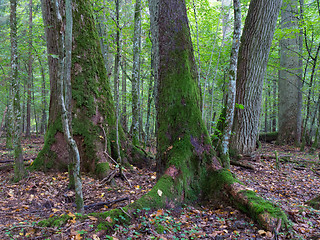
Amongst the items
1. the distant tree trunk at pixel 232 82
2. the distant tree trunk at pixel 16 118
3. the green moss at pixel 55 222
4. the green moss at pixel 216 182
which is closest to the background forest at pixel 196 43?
the distant tree trunk at pixel 16 118

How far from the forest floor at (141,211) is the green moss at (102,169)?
17 cm

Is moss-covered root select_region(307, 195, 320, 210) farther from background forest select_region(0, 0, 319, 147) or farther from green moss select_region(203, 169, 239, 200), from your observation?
background forest select_region(0, 0, 319, 147)

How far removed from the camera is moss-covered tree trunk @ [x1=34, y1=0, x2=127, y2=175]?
512 cm

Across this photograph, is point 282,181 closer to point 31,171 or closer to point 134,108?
point 134,108

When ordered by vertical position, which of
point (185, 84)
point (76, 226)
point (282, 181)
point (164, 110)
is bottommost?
point (282, 181)

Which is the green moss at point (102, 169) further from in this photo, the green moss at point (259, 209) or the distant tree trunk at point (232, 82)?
the green moss at point (259, 209)

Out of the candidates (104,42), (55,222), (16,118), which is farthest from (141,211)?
(104,42)

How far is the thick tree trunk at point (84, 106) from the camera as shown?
5.12m

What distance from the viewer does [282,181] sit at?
567 cm

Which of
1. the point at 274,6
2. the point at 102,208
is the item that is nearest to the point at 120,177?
the point at 102,208

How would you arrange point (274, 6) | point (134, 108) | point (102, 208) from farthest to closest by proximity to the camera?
point (134, 108), point (274, 6), point (102, 208)

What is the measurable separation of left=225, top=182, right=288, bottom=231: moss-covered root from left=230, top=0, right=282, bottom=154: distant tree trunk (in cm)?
379

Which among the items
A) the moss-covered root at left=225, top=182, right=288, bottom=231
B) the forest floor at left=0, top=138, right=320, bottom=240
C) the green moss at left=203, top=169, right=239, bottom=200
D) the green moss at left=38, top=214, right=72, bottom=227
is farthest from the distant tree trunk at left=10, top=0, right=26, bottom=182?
the moss-covered root at left=225, top=182, right=288, bottom=231

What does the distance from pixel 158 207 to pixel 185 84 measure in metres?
2.47
